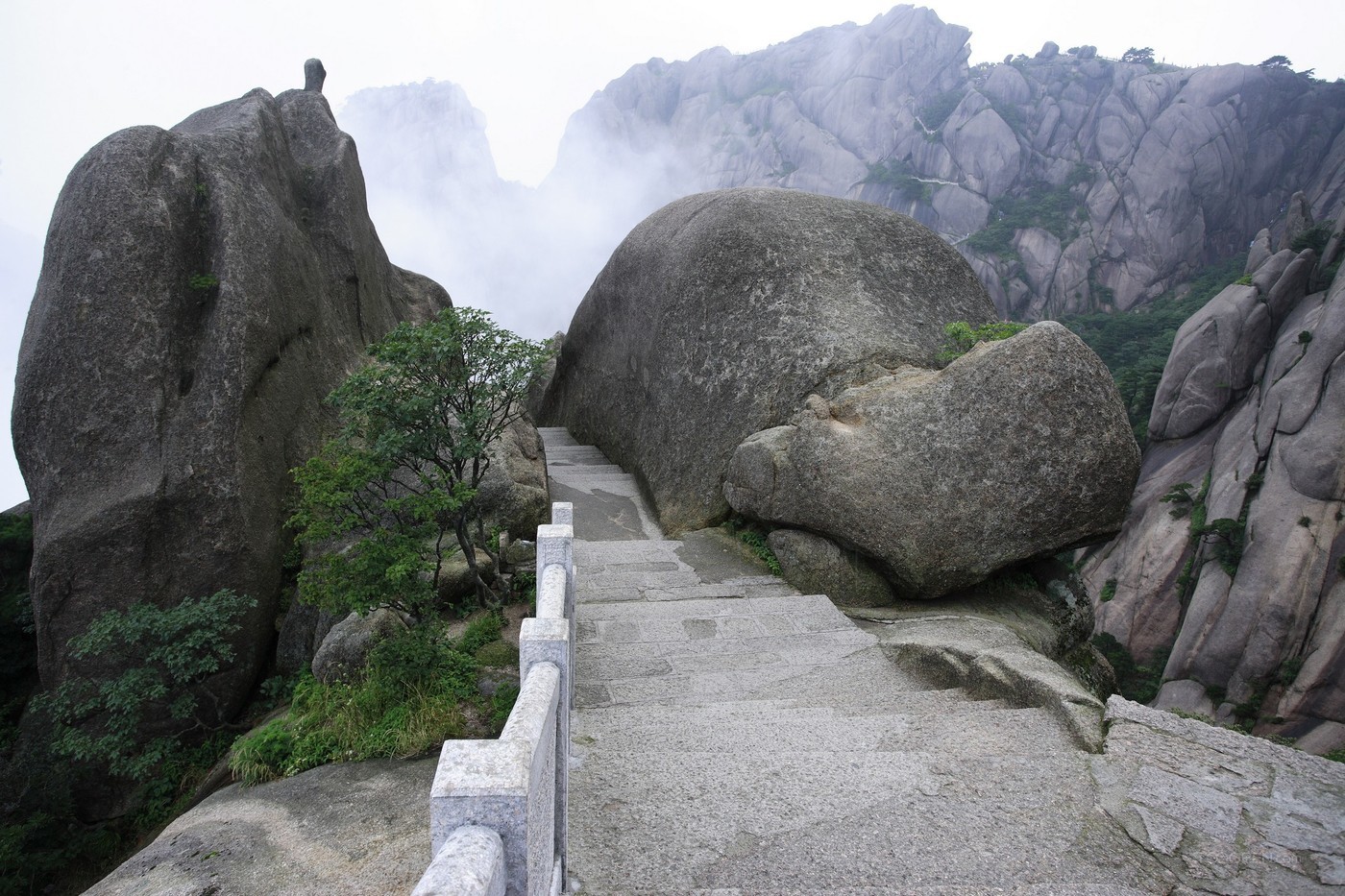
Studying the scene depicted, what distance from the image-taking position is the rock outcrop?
24359mm

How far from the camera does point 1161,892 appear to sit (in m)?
3.82

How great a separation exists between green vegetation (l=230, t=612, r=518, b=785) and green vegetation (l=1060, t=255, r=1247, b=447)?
36212mm

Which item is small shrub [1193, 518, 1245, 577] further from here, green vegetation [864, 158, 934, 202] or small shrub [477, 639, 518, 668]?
green vegetation [864, 158, 934, 202]

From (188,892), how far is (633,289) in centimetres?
1157

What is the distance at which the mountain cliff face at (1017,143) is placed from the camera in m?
45.9

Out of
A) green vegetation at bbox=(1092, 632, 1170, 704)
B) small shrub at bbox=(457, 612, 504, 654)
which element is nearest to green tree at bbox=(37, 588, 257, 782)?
small shrub at bbox=(457, 612, 504, 654)

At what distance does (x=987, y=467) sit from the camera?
28.0 ft

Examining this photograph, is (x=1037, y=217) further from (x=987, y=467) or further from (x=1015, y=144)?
(x=987, y=467)

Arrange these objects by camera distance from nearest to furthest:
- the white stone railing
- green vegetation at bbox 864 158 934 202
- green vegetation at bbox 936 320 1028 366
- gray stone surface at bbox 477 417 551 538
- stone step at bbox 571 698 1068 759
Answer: the white stone railing, stone step at bbox 571 698 1068 759, gray stone surface at bbox 477 417 551 538, green vegetation at bbox 936 320 1028 366, green vegetation at bbox 864 158 934 202

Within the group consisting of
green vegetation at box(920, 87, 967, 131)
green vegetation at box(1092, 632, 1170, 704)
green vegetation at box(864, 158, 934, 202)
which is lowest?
green vegetation at box(1092, 632, 1170, 704)

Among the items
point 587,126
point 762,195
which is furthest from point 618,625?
point 587,126

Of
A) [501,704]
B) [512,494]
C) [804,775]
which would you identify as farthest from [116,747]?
[804,775]

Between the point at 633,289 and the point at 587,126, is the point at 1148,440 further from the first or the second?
the point at 587,126

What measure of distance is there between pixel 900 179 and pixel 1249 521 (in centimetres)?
3813
